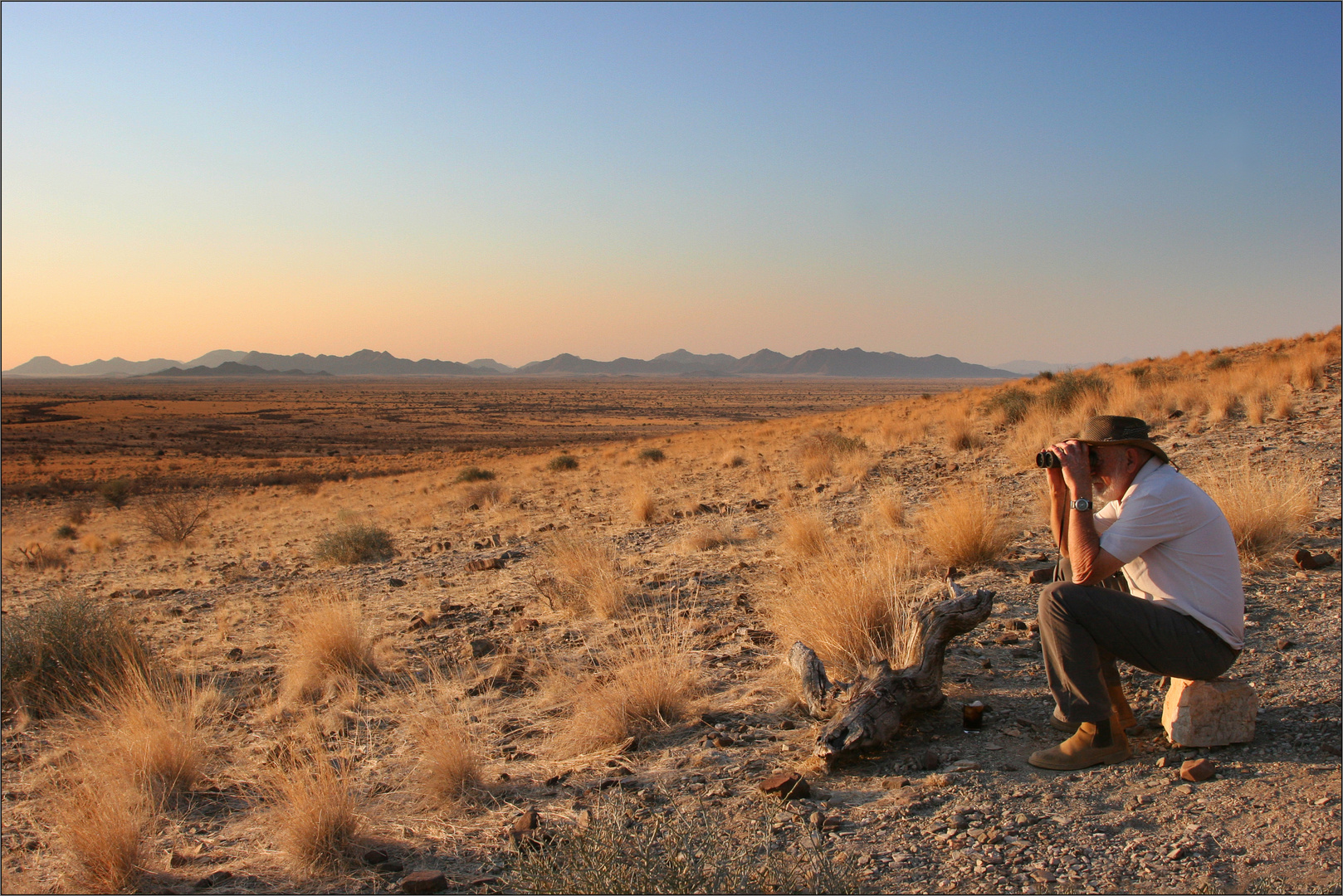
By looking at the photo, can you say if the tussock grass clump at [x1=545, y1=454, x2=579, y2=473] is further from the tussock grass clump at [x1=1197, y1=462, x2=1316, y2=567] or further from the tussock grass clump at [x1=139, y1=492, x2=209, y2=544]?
the tussock grass clump at [x1=1197, y1=462, x2=1316, y2=567]

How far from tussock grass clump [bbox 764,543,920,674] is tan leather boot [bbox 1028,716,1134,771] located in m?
1.06

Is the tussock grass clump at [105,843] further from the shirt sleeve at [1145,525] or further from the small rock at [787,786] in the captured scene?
the shirt sleeve at [1145,525]

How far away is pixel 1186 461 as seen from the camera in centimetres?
972

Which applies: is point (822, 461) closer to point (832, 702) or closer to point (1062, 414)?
point (1062, 414)

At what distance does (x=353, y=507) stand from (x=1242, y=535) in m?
17.7

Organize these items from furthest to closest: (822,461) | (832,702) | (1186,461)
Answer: (822,461) < (1186,461) < (832,702)

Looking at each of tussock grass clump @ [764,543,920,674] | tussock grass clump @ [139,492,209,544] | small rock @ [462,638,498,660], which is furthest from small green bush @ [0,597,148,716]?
tussock grass clump @ [139,492,209,544]

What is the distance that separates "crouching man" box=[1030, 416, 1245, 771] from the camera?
11.0 feet

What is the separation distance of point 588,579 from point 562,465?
54.3ft

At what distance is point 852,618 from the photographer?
514 centimetres

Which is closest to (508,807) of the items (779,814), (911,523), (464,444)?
(779,814)

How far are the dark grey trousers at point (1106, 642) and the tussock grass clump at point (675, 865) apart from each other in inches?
54.9

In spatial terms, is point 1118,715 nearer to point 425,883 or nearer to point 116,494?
point 425,883

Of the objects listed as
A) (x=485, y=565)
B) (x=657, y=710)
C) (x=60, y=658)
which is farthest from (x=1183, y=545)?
(x=60, y=658)
